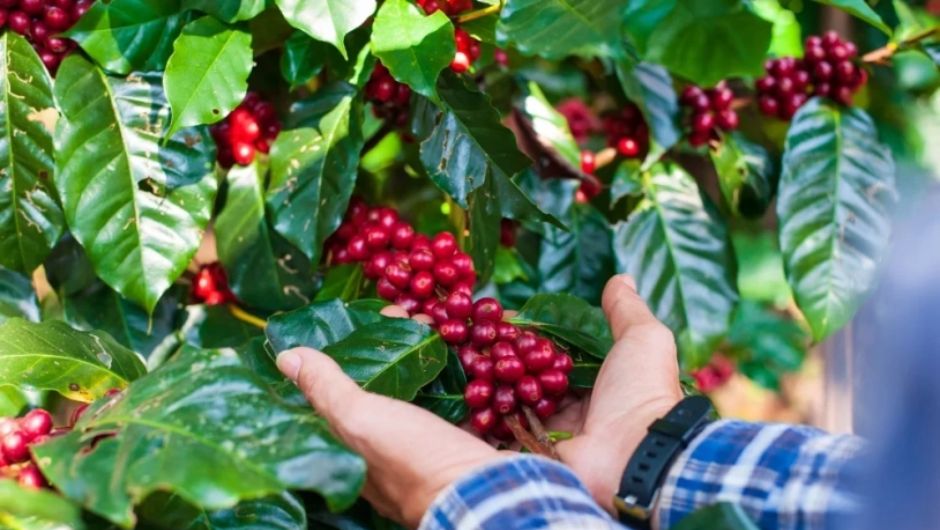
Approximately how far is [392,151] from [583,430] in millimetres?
758

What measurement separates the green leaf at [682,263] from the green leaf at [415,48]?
47 cm

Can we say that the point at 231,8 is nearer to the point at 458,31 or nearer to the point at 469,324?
the point at 458,31

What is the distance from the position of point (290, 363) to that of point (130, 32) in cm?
45

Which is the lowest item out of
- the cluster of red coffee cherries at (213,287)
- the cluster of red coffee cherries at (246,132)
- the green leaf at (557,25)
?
the cluster of red coffee cherries at (213,287)

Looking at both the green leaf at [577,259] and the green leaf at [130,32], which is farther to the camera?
the green leaf at [577,259]

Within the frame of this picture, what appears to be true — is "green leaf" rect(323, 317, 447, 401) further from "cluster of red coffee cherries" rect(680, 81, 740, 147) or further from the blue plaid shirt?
"cluster of red coffee cherries" rect(680, 81, 740, 147)

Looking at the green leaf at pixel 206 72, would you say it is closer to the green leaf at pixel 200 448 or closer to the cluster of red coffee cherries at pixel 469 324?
the cluster of red coffee cherries at pixel 469 324

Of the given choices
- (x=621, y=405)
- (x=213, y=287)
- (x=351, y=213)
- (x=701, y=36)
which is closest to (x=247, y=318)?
(x=213, y=287)

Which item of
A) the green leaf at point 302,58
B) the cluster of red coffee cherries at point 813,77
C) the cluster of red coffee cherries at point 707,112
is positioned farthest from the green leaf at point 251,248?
the cluster of red coffee cherries at point 813,77

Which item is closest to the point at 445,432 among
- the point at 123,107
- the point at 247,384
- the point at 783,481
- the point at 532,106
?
the point at 247,384

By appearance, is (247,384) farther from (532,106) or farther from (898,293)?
(532,106)

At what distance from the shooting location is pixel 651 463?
0.86 meters

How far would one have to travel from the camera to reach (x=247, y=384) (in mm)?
765

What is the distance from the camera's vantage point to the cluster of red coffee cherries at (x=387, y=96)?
3.87 ft
